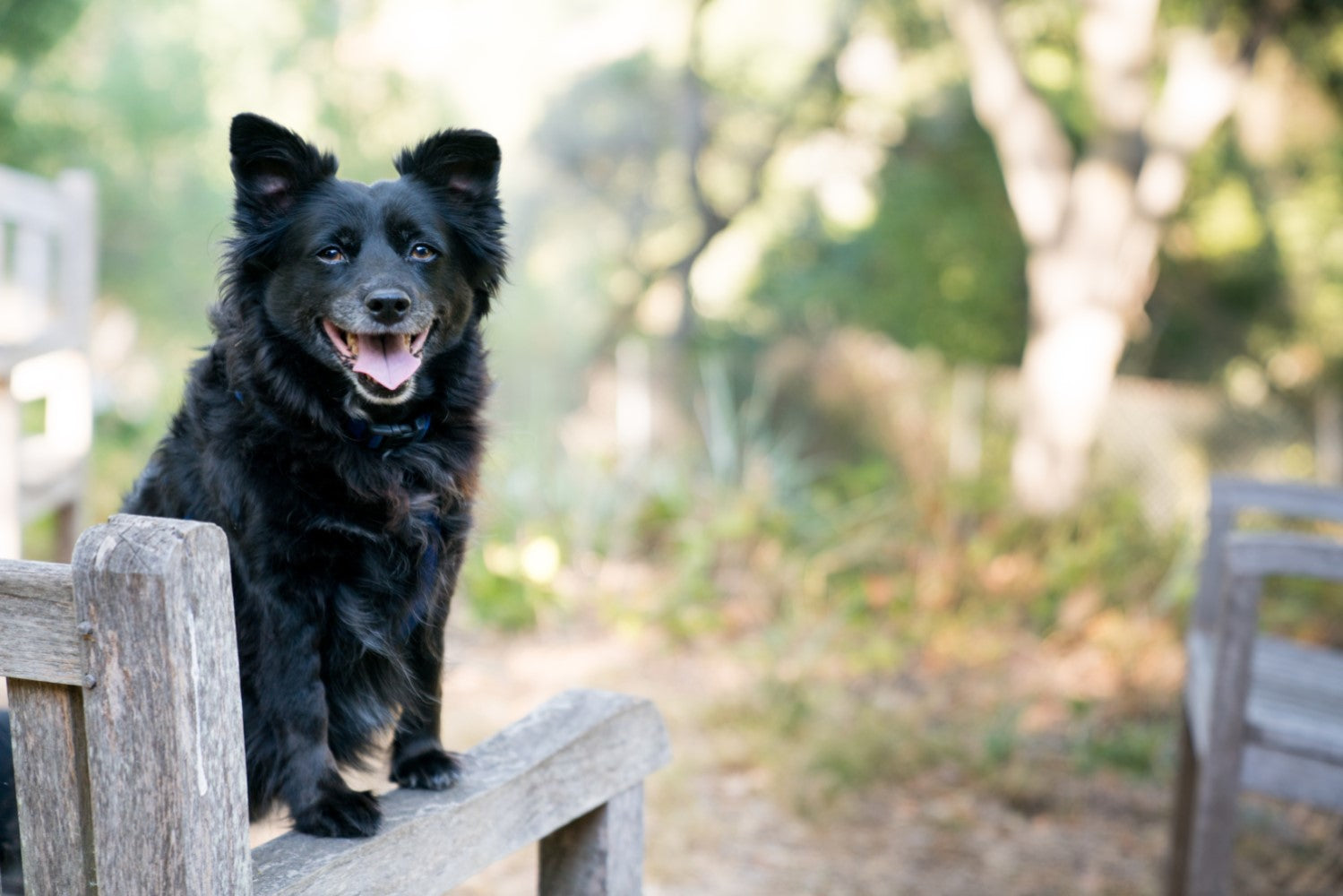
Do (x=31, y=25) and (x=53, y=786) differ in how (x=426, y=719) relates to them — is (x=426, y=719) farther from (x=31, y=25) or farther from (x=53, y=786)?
(x=31, y=25)

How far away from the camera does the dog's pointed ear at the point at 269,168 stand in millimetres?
1519

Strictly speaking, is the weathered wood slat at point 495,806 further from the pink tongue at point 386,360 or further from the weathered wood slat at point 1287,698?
the weathered wood slat at point 1287,698

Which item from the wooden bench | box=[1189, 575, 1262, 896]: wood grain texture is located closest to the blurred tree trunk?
box=[1189, 575, 1262, 896]: wood grain texture

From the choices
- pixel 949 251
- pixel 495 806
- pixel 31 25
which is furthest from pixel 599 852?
pixel 949 251

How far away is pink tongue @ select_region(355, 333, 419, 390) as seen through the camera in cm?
154

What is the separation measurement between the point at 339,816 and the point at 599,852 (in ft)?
1.71

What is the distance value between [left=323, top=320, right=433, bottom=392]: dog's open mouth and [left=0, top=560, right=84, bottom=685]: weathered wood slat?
0.64 m

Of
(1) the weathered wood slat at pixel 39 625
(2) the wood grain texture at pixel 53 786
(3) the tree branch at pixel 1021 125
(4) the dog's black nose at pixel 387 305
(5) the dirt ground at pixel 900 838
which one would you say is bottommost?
(5) the dirt ground at pixel 900 838

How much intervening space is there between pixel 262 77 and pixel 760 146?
6.52 m

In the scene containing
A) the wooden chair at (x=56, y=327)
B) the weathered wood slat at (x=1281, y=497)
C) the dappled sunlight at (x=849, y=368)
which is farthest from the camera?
the dappled sunlight at (x=849, y=368)

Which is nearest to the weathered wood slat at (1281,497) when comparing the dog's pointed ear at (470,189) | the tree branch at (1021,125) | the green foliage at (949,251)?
the dog's pointed ear at (470,189)

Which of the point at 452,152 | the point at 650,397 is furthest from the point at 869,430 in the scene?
the point at 452,152

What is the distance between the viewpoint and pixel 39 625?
3.10 ft

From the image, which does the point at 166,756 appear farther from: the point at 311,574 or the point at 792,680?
the point at 792,680
